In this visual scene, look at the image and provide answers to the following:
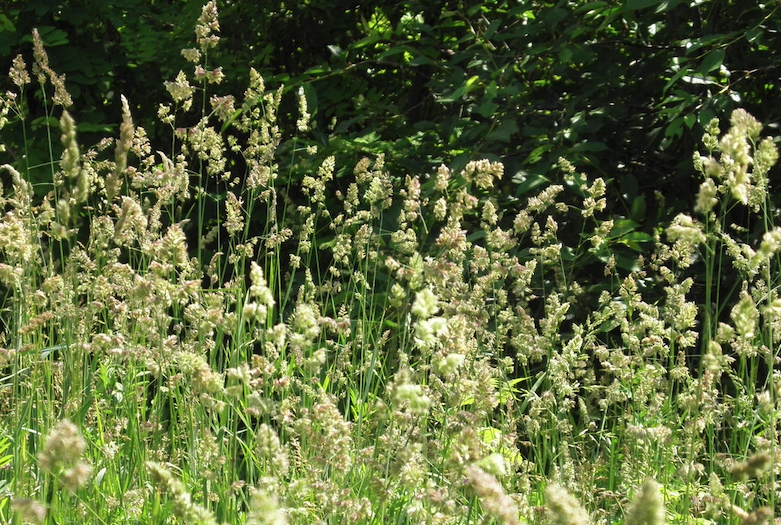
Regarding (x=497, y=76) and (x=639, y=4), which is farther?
(x=497, y=76)

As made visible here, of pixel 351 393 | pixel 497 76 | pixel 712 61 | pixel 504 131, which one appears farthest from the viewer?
pixel 497 76

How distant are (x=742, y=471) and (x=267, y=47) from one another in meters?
4.14

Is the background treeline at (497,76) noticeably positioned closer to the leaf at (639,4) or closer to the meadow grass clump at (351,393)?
the leaf at (639,4)

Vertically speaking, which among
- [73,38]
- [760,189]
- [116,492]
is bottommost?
[116,492]

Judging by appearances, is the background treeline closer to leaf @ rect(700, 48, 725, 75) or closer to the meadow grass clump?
leaf @ rect(700, 48, 725, 75)

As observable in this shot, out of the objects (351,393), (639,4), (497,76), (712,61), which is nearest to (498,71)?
(497,76)

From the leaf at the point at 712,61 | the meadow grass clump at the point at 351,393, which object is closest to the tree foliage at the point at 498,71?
the leaf at the point at 712,61

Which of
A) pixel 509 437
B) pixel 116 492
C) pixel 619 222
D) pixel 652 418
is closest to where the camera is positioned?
pixel 509 437

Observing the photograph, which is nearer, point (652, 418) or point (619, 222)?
point (652, 418)

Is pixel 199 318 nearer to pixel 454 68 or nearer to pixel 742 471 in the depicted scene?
pixel 742 471

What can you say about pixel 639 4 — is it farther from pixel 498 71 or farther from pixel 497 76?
pixel 497 76

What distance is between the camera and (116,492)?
2.30m

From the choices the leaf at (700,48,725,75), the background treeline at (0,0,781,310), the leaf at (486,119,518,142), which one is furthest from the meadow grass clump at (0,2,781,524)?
the leaf at (700,48,725,75)

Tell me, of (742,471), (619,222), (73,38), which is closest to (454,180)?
(619,222)
